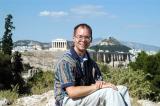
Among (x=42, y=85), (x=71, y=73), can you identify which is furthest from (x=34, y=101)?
(x=71, y=73)

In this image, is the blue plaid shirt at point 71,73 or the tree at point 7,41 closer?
the blue plaid shirt at point 71,73

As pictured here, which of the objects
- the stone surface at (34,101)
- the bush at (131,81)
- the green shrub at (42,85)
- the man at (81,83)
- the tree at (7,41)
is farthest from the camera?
the tree at (7,41)

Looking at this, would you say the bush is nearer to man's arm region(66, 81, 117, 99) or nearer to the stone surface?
the stone surface

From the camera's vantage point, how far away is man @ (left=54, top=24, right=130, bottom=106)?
4277 mm

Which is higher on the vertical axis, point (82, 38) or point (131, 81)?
point (82, 38)

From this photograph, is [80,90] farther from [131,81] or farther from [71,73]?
[131,81]

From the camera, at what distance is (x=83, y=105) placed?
4352 millimetres

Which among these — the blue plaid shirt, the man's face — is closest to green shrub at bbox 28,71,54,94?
the blue plaid shirt

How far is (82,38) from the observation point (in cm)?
445

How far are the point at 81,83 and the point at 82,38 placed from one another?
0.43 m

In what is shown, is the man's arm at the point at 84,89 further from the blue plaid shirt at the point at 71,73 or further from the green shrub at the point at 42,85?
the green shrub at the point at 42,85

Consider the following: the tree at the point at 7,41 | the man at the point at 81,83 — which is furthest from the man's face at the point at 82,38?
the tree at the point at 7,41

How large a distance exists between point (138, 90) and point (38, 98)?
2.28 m

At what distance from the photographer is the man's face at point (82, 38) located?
14.5ft
